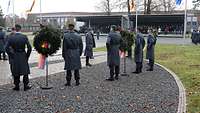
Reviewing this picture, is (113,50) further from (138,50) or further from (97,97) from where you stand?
(97,97)

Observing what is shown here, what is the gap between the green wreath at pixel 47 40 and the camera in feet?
36.5

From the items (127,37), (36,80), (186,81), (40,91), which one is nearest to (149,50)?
(127,37)

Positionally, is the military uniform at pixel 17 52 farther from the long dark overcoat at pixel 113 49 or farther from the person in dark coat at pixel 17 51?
the long dark overcoat at pixel 113 49

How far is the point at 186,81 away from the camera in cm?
1281

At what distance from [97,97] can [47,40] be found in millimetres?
2561

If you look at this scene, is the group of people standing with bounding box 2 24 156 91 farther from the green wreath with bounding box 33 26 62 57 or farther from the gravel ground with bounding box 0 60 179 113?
the gravel ground with bounding box 0 60 179 113

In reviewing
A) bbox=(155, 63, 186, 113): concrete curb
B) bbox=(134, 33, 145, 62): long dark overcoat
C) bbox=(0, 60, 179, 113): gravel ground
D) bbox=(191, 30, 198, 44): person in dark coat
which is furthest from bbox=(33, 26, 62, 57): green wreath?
bbox=(191, 30, 198, 44): person in dark coat

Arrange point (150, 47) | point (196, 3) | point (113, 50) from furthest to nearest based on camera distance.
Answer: point (196, 3)
point (150, 47)
point (113, 50)

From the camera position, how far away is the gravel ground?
8.24 m

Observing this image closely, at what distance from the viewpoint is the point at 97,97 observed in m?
9.61

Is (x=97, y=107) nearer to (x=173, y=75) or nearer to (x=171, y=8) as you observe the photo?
(x=173, y=75)

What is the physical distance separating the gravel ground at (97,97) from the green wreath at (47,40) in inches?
41.4

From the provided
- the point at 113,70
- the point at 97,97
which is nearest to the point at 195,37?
the point at 113,70

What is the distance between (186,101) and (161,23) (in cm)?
5051
